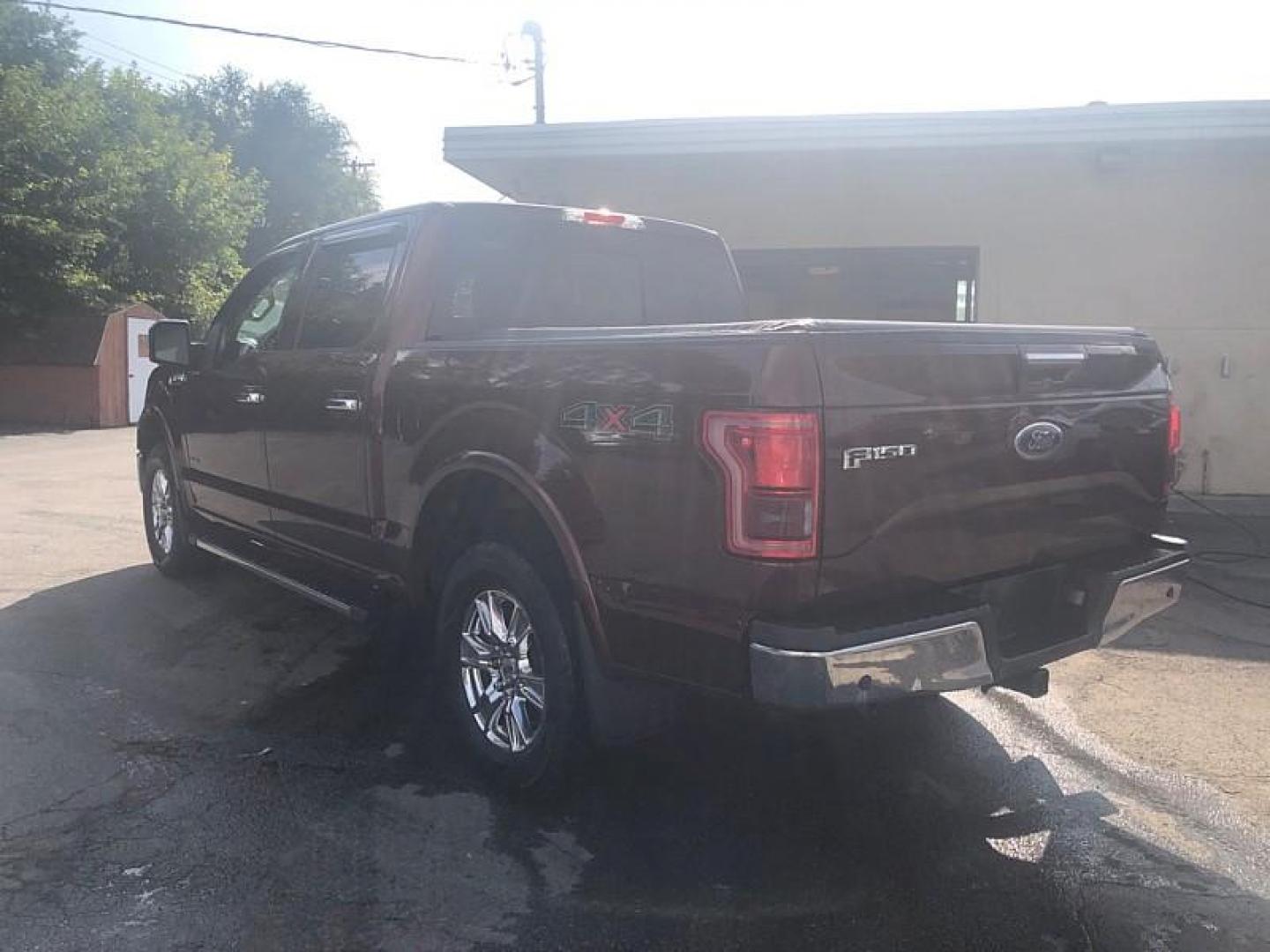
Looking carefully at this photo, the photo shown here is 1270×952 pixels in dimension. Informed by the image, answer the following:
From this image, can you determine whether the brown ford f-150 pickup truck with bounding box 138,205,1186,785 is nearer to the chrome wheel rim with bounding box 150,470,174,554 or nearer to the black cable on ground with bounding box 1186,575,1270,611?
the chrome wheel rim with bounding box 150,470,174,554

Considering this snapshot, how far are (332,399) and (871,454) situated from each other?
2.51 metres

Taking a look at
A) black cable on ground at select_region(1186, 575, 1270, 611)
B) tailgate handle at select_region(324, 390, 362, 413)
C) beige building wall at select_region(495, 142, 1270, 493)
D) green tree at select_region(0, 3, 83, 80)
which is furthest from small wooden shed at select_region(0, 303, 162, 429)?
black cable on ground at select_region(1186, 575, 1270, 611)

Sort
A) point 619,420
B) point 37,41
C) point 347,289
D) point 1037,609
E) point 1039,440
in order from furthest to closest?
point 37,41, point 347,289, point 1037,609, point 1039,440, point 619,420

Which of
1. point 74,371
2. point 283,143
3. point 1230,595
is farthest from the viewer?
point 283,143

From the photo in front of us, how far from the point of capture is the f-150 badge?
2.83 metres

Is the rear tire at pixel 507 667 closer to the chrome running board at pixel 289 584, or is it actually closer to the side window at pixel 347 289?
the chrome running board at pixel 289 584

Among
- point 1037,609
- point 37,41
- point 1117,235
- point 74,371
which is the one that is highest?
point 37,41

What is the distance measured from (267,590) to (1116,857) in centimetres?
495

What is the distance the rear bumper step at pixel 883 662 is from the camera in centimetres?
274

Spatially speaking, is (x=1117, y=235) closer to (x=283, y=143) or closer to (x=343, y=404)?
(x=343, y=404)

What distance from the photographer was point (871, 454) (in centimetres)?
289

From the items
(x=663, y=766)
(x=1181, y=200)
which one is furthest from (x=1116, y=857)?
(x=1181, y=200)

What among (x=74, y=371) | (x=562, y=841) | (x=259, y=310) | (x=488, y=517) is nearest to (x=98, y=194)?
(x=74, y=371)

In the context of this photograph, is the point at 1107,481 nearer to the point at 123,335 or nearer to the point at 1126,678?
the point at 1126,678
